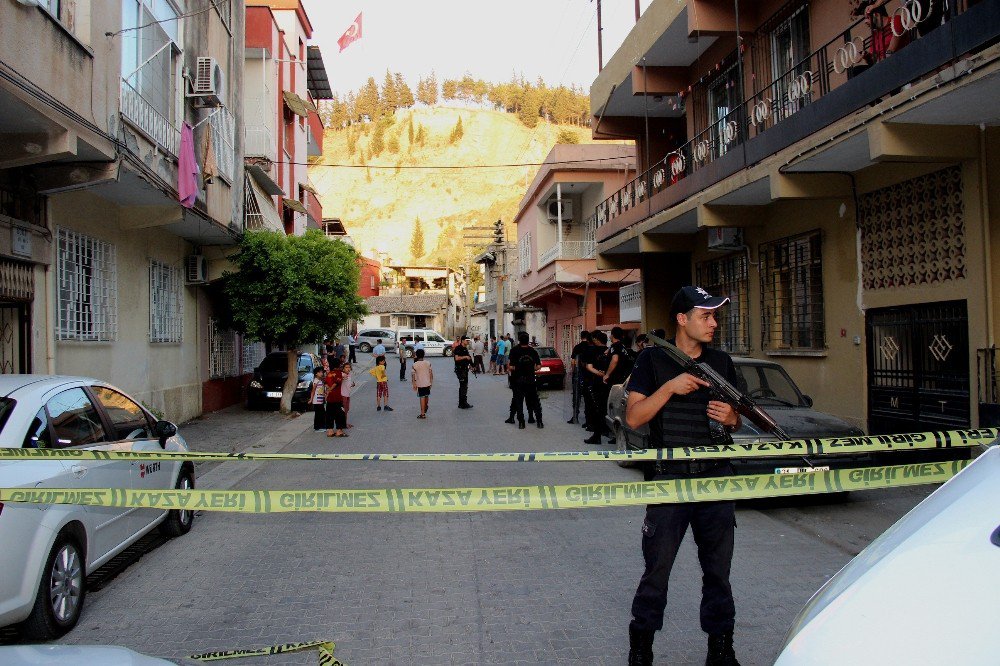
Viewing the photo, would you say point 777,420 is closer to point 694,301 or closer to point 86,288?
point 694,301

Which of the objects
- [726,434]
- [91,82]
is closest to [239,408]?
[91,82]

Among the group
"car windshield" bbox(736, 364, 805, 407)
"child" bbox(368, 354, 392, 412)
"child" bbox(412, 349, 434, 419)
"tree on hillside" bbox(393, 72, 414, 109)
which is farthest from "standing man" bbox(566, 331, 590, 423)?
"tree on hillside" bbox(393, 72, 414, 109)

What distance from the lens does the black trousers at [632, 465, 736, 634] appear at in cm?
335

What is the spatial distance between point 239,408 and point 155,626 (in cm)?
1486

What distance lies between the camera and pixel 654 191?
16094 mm

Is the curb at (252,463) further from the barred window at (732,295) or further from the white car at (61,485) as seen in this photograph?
the barred window at (732,295)

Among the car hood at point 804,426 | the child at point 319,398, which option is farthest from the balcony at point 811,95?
the child at point 319,398

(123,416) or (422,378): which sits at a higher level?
(123,416)

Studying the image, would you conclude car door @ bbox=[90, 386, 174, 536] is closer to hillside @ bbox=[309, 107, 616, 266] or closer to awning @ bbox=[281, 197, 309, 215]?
awning @ bbox=[281, 197, 309, 215]

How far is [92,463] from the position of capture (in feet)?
15.5

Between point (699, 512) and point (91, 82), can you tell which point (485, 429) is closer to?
point (91, 82)

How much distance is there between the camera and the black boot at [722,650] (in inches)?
134

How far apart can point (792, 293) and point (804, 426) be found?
224 inches

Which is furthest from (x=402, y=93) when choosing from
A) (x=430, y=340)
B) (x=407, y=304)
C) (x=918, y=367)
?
(x=918, y=367)
